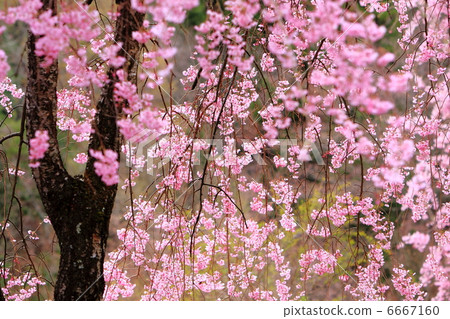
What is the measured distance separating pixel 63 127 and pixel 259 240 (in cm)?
102

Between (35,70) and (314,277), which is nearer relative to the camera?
(35,70)

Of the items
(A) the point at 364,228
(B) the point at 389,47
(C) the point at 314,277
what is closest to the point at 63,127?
(C) the point at 314,277

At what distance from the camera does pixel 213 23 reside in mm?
1060

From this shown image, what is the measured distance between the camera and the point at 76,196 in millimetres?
1416

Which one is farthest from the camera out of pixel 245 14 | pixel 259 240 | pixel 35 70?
pixel 259 240

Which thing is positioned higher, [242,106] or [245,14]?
[242,106]

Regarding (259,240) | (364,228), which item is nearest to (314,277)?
(364,228)

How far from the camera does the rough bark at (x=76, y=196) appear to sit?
1.37 m

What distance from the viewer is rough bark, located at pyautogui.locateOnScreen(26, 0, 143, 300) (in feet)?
4.49

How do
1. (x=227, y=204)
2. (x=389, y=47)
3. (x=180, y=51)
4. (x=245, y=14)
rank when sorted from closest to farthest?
(x=245, y=14) < (x=227, y=204) < (x=389, y=47) < (x=180, y=51)

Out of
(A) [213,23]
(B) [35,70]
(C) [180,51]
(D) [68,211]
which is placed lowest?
(D) [68,211]

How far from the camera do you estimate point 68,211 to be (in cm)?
142

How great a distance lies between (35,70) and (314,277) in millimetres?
3351

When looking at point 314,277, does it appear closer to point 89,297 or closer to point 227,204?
point 227,204
